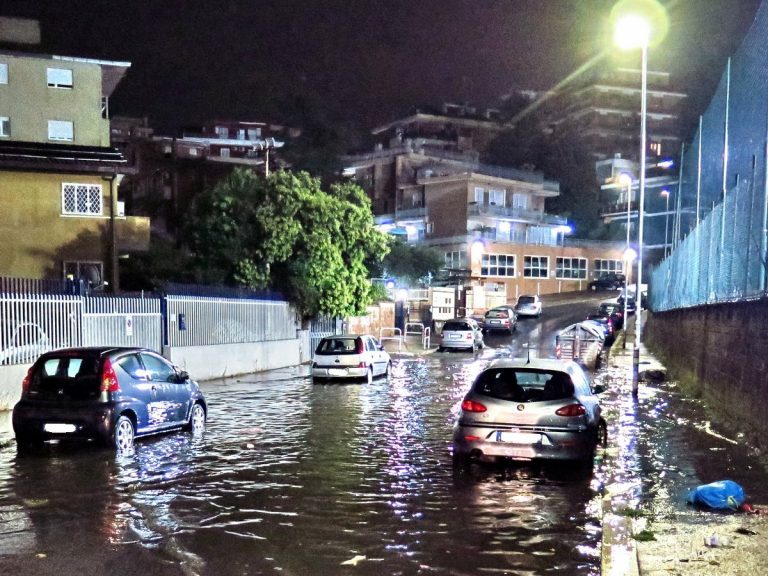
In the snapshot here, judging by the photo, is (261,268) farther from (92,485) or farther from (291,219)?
(92,485)

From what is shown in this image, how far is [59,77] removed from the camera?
114 ft

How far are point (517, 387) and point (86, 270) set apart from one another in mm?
24393

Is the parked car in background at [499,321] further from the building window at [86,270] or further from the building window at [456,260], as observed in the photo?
the building window at [86,270]

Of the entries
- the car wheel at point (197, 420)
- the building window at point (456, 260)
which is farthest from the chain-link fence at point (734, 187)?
the building window at point (456, 260)

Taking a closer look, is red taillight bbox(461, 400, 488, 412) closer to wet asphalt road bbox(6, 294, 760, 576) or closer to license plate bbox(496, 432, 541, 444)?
license plate bbox(496, 432, 541, 444)

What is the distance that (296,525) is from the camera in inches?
296

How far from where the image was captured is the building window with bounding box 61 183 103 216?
3042 centimetres

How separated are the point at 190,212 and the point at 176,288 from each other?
9589mm

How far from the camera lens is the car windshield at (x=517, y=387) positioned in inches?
398

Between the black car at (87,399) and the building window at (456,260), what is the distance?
56.2 meters

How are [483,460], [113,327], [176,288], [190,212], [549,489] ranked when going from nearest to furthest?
[549,489] → [483,460] → [113,327] → [176,288] → [190,212]

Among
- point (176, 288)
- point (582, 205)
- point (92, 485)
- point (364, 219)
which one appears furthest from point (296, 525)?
point (582, 205)

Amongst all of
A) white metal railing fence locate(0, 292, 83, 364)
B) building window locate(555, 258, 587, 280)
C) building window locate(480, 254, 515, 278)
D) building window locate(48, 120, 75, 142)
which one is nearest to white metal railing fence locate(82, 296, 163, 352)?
white metal railing fence locate(0, 292, 83, 364)

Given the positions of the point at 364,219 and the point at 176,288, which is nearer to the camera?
the point at 176,288
